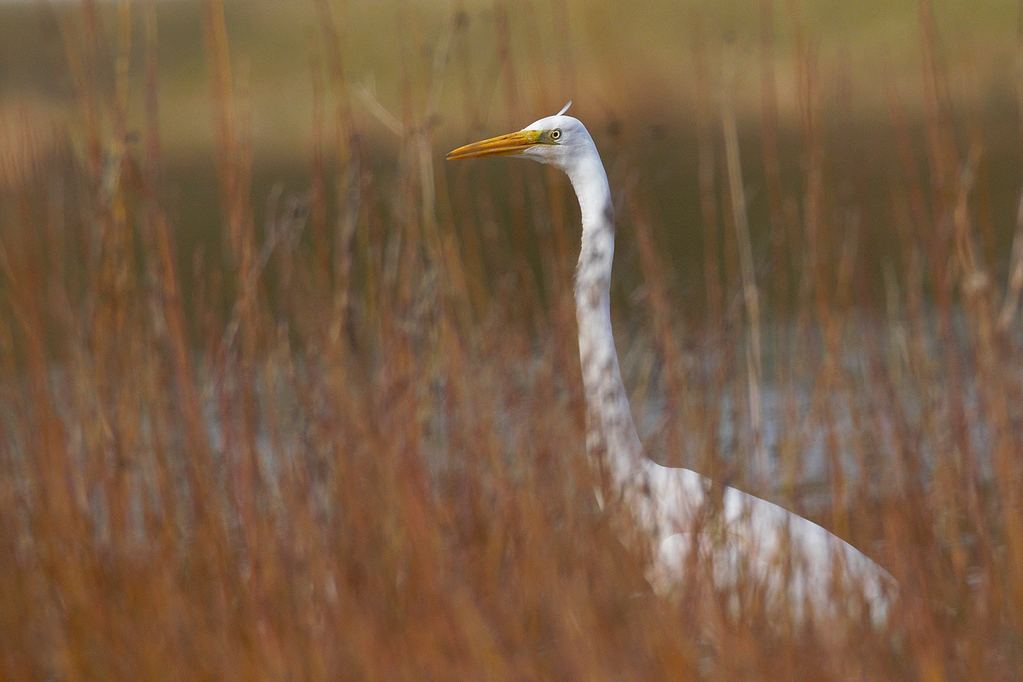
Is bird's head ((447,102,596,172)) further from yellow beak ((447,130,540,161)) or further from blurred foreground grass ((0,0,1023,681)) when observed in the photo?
blurred foreground grass ((0,0,1023,681))

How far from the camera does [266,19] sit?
75.8 feet

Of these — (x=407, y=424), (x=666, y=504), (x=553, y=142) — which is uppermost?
(x=553, y=142)

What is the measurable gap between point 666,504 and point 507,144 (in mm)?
935

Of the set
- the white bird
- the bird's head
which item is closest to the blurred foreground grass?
the white bird

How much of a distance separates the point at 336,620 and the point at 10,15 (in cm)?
2459

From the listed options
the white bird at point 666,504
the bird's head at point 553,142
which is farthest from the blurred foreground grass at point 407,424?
the bird's head at point 553,142

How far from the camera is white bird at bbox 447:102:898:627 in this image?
1544 mm

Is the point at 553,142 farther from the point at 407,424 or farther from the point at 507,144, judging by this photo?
the point at 407,424

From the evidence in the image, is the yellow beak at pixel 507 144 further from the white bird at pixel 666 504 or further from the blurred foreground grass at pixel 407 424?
the blurred foreground grass at pixel 407 424

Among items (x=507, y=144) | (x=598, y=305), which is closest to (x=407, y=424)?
(x=598, y=305)

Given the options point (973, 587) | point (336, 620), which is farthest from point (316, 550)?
point (973, 587)

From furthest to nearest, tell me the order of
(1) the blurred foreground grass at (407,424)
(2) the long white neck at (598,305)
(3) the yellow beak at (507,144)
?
(3) the yellow beak at (507,144) < (2) the long white neck at (598,305) < (1) the blurred foreground grass at (407,424)

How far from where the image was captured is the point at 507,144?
2.54 meters

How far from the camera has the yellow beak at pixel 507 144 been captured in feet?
8.11
